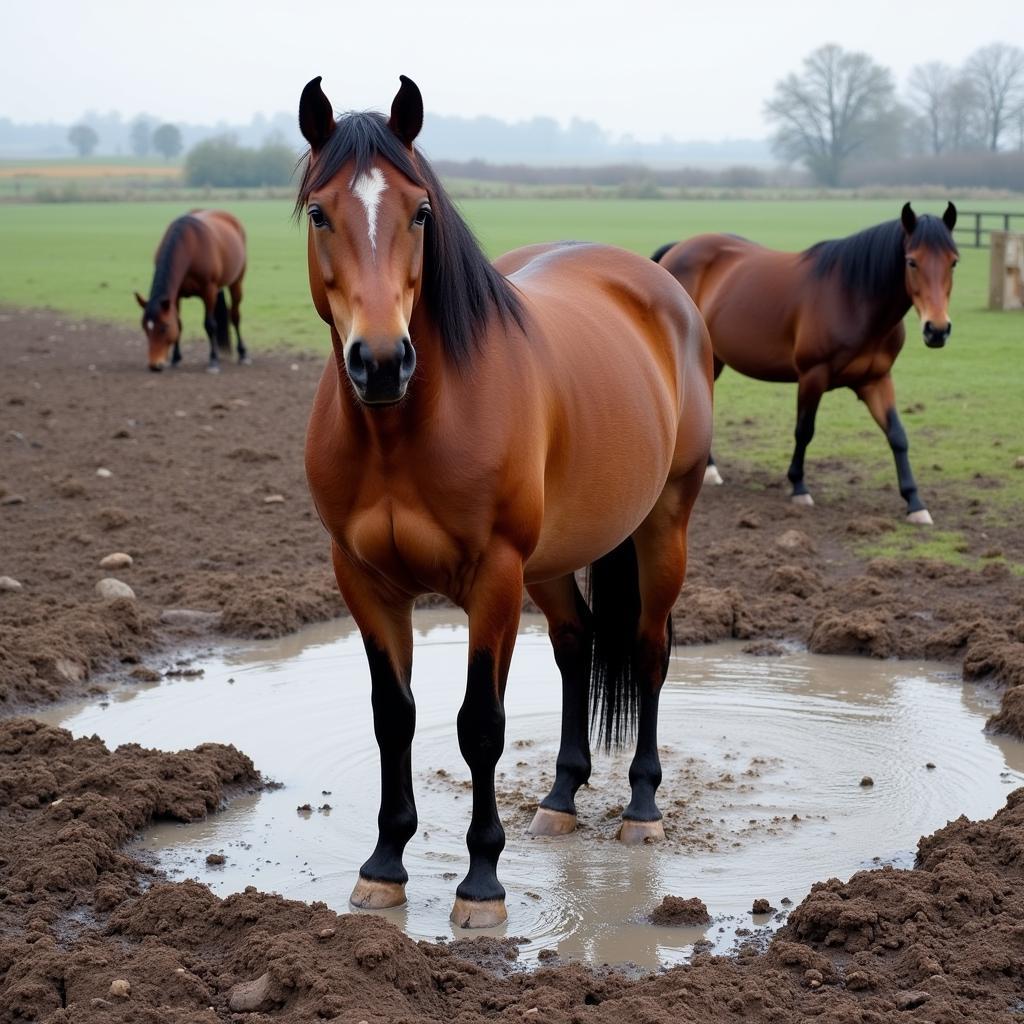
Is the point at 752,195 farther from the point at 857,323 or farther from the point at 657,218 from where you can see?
the point at 857,323

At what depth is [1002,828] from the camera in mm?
4113

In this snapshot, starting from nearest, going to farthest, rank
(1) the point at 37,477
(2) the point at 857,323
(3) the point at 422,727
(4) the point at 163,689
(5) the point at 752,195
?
(3) the point at 422,727 < (4) the point at 163,689 < (2) the point at 857,323 < (1) the point at 37,477 < (5) the point at 752,195

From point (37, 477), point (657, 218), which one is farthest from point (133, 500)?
point (657, 218)

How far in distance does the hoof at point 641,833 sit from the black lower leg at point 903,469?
4.73 m

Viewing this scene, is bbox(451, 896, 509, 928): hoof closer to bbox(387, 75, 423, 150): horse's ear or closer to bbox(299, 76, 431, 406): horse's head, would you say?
bbox(299, 76, 431, 406): horse's head

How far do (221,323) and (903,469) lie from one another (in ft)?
32.8

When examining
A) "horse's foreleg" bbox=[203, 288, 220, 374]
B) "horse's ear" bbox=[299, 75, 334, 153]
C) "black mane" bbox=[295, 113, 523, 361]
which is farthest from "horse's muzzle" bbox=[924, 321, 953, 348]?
"horse's foreleg" bbox=[203, 288, 220, 374]

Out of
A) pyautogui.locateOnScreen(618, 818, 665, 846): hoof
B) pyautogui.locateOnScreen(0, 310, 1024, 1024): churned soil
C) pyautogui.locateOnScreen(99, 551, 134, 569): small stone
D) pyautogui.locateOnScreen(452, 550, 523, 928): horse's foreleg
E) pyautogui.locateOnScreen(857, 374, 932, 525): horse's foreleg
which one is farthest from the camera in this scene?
pyautogui.locateOnScreen(857, 374, 932, 525): horse's foreleg

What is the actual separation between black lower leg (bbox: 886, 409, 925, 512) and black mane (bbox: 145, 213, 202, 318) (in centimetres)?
942

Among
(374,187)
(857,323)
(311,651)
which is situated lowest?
(311,651)

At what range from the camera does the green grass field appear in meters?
10.5

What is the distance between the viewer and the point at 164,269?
15.8 metres

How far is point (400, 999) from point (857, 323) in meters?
6.90

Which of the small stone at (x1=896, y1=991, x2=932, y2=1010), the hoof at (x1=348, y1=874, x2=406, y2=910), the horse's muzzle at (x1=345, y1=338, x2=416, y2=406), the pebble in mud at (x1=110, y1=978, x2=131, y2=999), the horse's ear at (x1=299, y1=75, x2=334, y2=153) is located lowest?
the hoof at (x1=348, y1=874, x2=406, y2=910)
